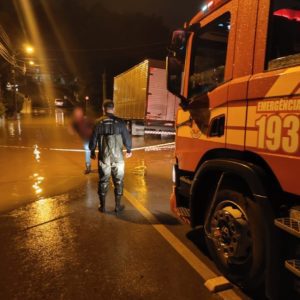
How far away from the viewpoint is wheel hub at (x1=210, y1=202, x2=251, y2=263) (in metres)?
3.46

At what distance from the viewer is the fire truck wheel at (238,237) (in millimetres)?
3303

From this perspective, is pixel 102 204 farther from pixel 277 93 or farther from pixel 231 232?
pixel 277 93

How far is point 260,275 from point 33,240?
301 centimetres

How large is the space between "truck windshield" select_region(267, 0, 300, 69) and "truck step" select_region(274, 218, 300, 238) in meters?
1.23

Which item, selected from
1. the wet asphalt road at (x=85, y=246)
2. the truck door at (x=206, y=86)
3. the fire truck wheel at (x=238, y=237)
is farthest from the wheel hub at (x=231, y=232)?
the truck door at (x=206, y=86)

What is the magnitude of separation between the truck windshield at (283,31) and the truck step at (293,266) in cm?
155

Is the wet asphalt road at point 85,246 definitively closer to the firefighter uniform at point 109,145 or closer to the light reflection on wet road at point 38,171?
the light reflection on wet road at point 38,171

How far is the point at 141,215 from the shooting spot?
610 centimetres

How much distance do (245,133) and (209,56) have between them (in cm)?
144

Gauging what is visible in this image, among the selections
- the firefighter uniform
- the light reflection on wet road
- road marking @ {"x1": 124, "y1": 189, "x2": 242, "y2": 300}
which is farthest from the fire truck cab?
the light reflection on wet road

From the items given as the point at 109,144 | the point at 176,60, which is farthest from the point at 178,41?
the point at 109,144

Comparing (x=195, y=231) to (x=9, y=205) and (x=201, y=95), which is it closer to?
(x=201, y=95)

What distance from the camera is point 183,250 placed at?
4.61m

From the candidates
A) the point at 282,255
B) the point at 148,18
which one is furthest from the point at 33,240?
the point at 148,18
